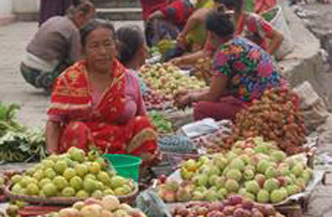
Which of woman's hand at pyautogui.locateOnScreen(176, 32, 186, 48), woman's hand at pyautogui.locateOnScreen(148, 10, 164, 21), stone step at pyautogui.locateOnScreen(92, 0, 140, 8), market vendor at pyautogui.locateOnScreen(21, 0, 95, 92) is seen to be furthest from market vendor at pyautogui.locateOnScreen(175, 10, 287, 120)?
stone step at pyautogui.locateOnScreen(92, 0, 140, 8)

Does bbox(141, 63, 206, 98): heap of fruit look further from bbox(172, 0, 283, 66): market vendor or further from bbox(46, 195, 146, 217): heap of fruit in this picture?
bbox(46, 195, 146, 217): heap of fruit

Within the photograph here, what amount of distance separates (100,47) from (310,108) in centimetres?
353

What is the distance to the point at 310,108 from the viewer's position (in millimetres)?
9984

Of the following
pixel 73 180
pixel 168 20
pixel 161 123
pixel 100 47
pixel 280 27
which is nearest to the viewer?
pixel 73 180

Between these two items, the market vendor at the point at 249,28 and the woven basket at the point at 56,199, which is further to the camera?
the market vendor at the point at 249,28

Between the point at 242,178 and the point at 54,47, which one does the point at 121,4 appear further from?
the point at 242,178

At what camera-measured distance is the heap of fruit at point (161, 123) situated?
8969mm

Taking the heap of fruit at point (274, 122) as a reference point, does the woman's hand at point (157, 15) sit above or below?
below

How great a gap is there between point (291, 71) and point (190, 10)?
6.12ft

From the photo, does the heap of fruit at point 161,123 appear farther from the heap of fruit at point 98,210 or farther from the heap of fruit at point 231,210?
the heap of fruit at point 98,210

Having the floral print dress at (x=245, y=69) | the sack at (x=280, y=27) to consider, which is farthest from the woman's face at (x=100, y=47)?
the sack at (x=280, y=27)

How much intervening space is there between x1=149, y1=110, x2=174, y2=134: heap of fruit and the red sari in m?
1.56

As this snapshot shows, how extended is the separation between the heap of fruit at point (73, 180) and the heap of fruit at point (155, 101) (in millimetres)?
3842

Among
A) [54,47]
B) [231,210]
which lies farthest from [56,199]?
[54,47]
